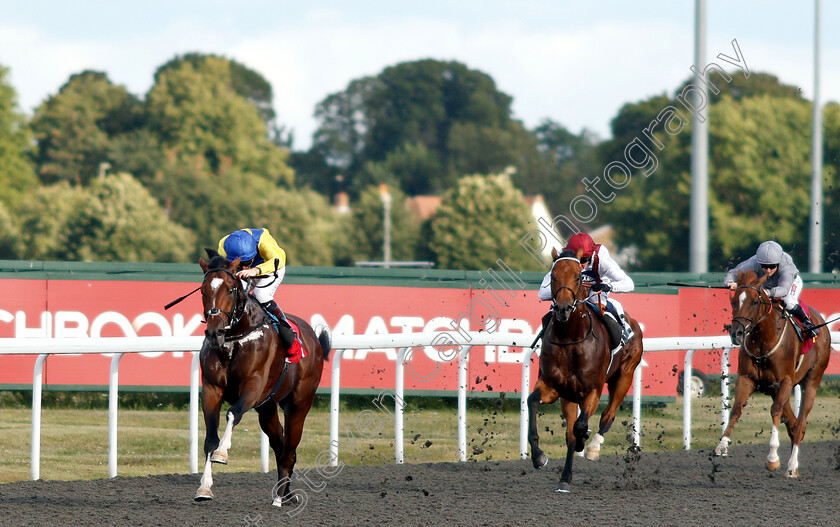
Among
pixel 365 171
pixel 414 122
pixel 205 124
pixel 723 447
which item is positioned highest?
pixel 414 122

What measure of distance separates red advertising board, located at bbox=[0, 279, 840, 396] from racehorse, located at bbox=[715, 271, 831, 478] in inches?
102

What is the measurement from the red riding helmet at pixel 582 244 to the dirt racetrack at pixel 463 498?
56.7 inches

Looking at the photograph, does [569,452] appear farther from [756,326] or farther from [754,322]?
[756,326]

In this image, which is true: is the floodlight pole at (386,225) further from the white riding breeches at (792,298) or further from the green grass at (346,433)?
the white riding breeches at (792,298)

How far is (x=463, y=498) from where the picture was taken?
261 inches

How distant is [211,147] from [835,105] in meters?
35.0

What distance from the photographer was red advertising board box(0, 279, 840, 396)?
10.2 m

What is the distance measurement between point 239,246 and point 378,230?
42794 mm

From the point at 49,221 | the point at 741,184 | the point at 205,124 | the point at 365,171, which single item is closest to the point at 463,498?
the point at 741,184

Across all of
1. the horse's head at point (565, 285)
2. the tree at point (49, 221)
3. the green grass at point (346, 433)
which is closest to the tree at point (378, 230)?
the tree at point (49, 221)

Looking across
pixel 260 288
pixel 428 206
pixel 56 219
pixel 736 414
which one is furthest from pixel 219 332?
pixel 428 206

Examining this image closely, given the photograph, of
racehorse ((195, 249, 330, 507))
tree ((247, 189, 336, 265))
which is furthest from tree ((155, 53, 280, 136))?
racehorse ((195, 249, 330, 507))

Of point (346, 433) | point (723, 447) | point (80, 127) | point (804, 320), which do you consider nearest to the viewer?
point (723, 447)

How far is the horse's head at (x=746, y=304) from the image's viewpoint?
750 cm
